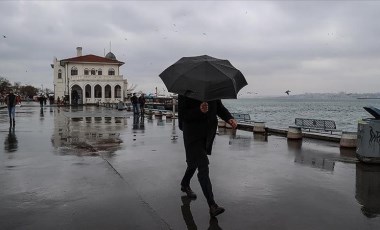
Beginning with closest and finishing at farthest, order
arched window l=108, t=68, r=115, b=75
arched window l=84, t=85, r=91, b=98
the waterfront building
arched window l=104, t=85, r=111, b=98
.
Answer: the waterfront building < arched window l=84, t=85, r=91, b=98 < arched window l=104, t=85, r=111, b=98 < arched window l=108, t=68, r=115, b=75

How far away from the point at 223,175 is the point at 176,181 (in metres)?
1.08

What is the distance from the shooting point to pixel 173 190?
21.0 ft

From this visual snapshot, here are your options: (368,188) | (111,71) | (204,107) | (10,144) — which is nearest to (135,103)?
(10,144)

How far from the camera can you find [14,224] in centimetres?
469

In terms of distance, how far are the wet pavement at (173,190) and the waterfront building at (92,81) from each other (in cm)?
5456

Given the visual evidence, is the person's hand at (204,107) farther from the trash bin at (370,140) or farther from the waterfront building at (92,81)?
the waterfront building at (92,81)

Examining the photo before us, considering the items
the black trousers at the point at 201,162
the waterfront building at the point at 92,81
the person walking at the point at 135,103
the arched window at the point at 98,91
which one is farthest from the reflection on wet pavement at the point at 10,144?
the arched window at the point at 98,91

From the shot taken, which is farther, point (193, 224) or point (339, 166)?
point (339, 166)

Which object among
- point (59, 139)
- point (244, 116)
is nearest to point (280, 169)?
point (59, 139)

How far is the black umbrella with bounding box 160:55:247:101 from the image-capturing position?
16.1ft

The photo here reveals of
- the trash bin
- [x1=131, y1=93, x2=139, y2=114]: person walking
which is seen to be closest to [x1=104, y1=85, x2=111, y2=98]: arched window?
[x1=131, y1=93, x2=139, y2=114]: person walking

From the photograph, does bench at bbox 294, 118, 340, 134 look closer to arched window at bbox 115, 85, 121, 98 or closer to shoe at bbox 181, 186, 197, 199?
shoe at bbox 181, 186, 197, 199

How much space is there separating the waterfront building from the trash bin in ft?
186

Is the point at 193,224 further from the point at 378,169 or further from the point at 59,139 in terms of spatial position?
the point at 59,139
